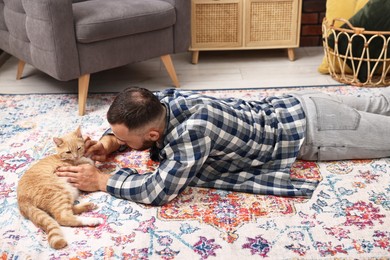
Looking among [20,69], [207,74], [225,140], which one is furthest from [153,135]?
[20,69]

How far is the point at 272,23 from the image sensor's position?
3.23m

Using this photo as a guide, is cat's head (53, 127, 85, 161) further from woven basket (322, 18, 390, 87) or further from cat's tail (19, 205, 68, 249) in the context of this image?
woven basket (322, 18, 390, 87)

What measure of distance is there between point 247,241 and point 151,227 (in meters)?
0.31

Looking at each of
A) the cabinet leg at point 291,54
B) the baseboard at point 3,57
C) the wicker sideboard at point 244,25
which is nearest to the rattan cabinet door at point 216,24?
the wicker sideboard at point 244,25

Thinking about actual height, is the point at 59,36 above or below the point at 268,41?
above

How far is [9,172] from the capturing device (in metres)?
1.99

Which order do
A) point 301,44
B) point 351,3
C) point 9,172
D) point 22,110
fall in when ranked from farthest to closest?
point 301,44 < point 351,3 < point 22,110 < point 9,172

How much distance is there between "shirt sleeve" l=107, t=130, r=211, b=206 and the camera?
5.38ft

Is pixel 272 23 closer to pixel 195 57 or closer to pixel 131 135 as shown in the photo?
pixel 195 57

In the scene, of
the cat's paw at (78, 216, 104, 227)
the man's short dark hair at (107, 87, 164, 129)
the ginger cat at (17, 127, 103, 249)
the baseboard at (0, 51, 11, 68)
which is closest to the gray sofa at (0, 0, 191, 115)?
the baseboard at (0, 51, 11, 68)

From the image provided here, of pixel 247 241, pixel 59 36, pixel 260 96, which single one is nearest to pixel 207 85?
pixel 260 96

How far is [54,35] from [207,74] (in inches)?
41.2

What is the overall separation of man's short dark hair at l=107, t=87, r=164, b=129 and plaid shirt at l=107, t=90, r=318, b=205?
0.26ft

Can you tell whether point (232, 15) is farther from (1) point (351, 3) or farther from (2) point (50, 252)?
(2) point (50, 252)
